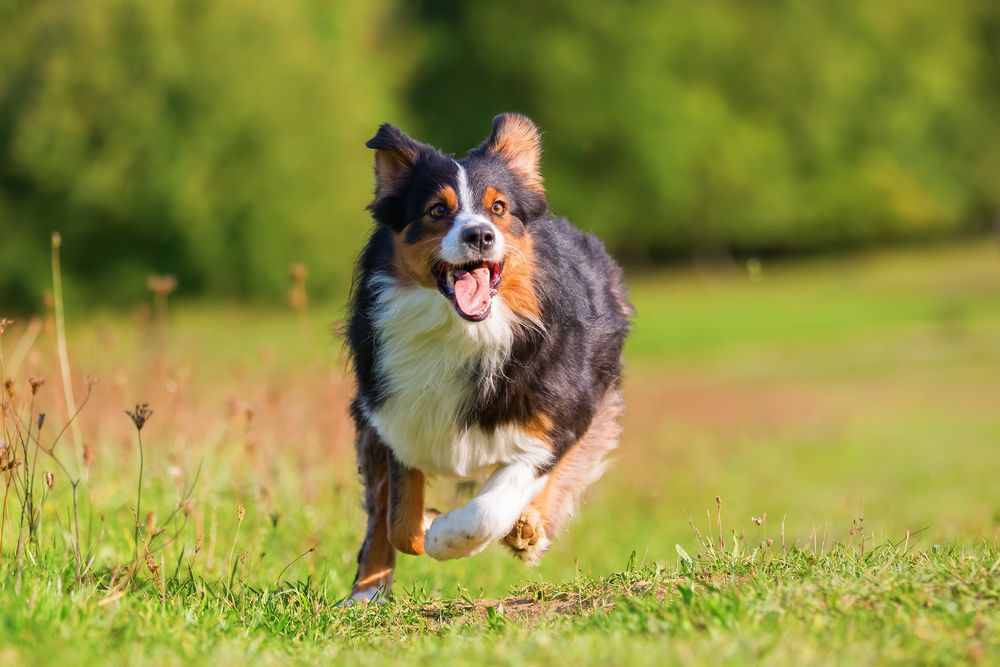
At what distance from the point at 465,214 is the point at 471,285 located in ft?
1.03

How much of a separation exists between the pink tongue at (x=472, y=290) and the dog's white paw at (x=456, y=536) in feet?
2.88

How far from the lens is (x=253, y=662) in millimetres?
4402

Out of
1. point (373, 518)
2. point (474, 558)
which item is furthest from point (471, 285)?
point (474, 558)

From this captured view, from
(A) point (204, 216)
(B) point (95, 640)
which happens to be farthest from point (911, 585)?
(A) point (204, 216)

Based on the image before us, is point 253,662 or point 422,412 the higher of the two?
point 422,412

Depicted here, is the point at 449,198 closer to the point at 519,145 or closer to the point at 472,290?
the point at 472,290

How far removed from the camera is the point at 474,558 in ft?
26.0

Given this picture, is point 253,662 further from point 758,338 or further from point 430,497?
point 758,338

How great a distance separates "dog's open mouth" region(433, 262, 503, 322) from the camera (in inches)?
219

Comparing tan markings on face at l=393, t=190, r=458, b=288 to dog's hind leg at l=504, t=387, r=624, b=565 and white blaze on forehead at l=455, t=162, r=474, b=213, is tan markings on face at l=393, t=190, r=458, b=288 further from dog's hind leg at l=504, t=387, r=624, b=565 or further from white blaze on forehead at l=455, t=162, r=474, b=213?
dog's hind leg at l=504, t=387, r=624, b=565

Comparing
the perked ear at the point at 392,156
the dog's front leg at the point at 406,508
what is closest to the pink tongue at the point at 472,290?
the perked ear at the point at 392,156

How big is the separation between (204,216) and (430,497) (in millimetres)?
18931

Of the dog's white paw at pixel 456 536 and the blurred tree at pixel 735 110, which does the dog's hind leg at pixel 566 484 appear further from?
the blurred tree at pixel 735 110

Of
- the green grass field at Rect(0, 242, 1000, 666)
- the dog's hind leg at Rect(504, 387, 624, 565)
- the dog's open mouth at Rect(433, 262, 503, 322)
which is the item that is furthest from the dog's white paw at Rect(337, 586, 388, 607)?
the dog's open mouth at Rect(433, 262, 503, 322)
